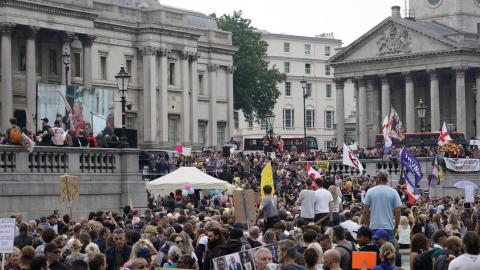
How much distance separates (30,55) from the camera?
75500mm

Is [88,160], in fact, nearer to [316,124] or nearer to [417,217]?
[417,217]

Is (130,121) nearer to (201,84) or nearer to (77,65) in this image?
(201,84)

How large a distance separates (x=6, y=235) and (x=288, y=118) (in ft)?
419

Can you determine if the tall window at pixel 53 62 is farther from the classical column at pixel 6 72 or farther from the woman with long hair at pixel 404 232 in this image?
the woman with long hair at pixel 404 232

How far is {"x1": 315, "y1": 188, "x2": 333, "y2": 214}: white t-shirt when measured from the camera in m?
29.0

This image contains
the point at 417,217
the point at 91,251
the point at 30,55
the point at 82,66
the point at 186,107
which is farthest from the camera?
the point at 186,107

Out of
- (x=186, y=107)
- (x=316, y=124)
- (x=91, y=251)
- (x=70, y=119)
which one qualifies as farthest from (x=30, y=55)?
(x=316, y=124)

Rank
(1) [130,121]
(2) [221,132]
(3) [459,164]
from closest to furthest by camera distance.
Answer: (3) [459,164], (1) [130,121], (2) [221,132]

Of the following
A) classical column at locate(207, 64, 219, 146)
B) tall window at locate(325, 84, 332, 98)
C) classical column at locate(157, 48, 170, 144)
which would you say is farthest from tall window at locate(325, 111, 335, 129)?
classical column at locate(157, 48, 170, 144)

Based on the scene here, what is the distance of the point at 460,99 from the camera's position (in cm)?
11075

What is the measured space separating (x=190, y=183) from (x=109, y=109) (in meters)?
31.1

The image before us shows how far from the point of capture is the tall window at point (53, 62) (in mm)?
78938

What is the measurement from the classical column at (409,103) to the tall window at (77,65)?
40148 mm

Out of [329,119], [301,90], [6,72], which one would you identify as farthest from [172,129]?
[329,119]
